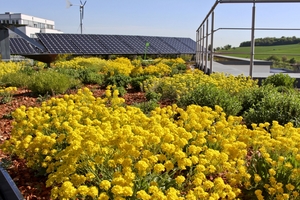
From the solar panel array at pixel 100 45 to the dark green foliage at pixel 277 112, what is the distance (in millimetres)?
19787

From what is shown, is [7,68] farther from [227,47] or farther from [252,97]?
[252,97]

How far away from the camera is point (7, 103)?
7.29 metres

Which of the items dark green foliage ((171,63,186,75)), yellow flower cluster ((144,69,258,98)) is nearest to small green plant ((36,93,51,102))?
yellow flower cluster ((144,69,258,98))

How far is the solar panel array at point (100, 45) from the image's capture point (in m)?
25.6


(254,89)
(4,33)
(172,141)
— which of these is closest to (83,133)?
(172,141)

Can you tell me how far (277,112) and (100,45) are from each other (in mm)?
24769

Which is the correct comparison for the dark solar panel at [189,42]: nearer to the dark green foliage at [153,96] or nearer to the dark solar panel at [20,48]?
the dark solar panel at [20,48]

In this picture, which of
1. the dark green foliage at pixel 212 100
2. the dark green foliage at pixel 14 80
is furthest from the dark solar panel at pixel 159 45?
the dark green foliage at pixel 212 100

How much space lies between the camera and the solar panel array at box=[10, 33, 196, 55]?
2558 cm

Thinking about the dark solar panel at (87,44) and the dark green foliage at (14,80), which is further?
the dark solar panel at (87,44)

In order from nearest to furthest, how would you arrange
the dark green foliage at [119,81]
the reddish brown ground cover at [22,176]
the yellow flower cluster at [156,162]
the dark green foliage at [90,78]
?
the yellow flower cluster at [156,162] → the reddish brown ground cover at [22,176] → the dark green foliage at [119,81] → the dark green foliage at [90,78]

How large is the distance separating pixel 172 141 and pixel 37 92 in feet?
19.2

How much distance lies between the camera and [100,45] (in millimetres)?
28719

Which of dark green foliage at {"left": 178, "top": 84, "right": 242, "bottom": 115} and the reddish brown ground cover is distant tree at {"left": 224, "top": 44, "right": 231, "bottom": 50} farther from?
the reddish brown ground cover
